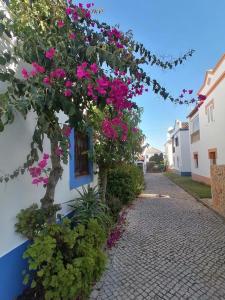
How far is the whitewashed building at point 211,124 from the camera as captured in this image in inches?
607

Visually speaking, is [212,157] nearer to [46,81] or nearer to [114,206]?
[114,206]

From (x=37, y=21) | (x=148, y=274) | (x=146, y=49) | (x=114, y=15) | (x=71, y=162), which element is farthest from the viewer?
(x=71, y=162)

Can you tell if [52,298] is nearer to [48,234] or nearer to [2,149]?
[48,234]

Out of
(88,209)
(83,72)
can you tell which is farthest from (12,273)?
(88,209)

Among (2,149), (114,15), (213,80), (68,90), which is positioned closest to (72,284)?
(2,149)

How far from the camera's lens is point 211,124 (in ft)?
59.3

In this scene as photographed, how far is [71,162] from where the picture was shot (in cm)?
686

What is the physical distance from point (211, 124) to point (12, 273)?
16.7 meters

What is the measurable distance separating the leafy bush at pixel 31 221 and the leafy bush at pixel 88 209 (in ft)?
6.52

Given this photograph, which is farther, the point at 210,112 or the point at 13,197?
the point at 210,112

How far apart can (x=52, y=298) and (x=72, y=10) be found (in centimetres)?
396

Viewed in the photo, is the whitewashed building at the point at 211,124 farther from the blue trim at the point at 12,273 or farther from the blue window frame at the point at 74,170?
the blue trim at the point at 12,273

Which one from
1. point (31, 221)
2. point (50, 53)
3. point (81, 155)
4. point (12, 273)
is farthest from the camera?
point (81, 155)

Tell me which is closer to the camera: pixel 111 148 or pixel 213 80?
pixel 111 148
